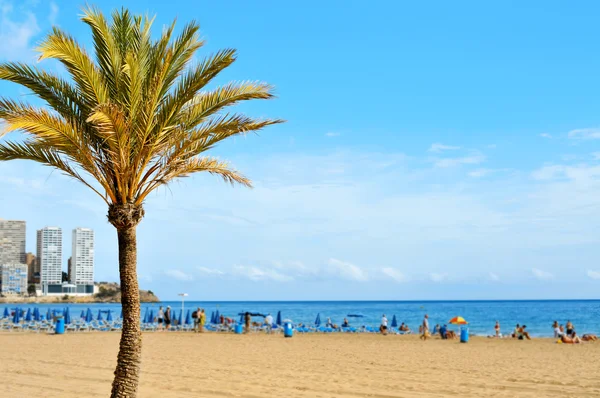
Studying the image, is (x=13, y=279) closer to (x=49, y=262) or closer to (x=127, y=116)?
(x=49, y=262)

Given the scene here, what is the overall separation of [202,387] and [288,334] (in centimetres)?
1625

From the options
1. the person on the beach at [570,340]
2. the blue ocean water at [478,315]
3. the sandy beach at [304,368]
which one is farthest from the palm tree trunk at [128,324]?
the blue ocean water at [478,315]

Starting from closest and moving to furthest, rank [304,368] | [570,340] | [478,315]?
[304,368] < [570,340] < [478,315]

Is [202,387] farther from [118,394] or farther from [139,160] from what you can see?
[139,160]

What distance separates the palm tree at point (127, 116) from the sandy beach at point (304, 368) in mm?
4264

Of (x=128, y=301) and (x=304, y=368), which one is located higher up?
(x=128, y=301)

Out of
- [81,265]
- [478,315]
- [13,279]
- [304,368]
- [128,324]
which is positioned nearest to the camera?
[128,324]

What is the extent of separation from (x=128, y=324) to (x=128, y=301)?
310mm

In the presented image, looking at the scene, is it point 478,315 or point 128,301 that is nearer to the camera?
point 128,301

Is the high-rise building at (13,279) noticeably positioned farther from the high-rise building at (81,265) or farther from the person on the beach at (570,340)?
the person on the beach at (570,340)

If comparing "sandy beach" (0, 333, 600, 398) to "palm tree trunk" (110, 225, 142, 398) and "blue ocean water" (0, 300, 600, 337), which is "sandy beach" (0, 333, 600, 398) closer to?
"palm tree trunk" (110, 225, 142, 398)

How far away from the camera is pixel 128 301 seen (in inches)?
337

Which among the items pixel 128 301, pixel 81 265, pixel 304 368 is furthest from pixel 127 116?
pixel 81 265

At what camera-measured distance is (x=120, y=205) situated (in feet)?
27.9
